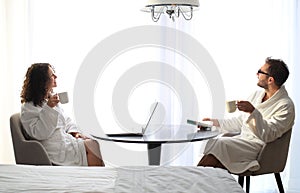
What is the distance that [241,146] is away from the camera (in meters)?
3.33

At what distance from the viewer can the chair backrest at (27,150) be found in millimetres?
Result: 2957

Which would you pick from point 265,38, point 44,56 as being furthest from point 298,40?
point 44,56

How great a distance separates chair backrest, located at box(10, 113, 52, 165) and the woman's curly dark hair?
21 cm

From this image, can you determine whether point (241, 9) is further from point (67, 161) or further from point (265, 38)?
point (67, 161)

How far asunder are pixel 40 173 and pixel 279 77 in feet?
6.66

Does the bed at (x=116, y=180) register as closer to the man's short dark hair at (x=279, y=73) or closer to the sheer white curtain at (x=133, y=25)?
the man's short dark hair at (x=279, y=73)

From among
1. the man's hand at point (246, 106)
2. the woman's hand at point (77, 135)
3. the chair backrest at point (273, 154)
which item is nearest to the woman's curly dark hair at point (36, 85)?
the woman's hand at point (77, 135)

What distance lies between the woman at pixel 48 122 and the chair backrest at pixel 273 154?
118cm

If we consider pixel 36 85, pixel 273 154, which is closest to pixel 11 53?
pixel 36 85

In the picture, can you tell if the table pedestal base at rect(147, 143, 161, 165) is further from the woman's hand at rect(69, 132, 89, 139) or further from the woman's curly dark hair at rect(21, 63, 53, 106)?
the woman's curly dark hair at rect(21, 63, 53, 106)

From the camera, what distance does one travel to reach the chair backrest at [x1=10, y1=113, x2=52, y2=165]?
9.70ft

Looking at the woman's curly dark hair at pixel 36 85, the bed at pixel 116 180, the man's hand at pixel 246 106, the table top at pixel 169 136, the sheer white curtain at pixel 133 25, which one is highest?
the sheer white curtain at pixel 133 25

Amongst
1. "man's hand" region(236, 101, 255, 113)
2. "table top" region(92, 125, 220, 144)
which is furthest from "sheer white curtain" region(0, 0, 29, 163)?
"man's hand" region(236, 101, 255, 113)

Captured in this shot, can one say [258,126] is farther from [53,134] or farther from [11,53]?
[11,53]
